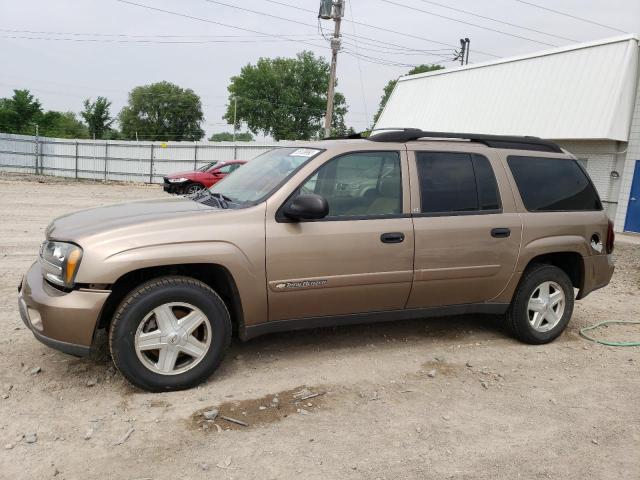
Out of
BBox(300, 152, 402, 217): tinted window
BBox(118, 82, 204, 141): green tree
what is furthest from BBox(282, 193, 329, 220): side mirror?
BBox(118, 82, 204, 141): green tree

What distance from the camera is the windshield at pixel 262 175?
410cm

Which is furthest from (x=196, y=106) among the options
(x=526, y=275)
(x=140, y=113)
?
(x=526, y=275)

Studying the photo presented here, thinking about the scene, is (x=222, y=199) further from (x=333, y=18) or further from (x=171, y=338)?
(x=333, y=18)

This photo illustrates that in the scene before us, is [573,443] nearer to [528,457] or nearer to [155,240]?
[528,457]

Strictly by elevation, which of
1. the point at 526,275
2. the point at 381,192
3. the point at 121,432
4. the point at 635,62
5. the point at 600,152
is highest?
the point at 635,62

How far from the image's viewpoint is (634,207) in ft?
52.6

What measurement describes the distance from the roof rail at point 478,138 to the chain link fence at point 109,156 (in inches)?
854

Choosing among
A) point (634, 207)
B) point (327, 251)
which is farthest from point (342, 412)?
point (634, 207)

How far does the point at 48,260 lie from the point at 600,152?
55.2 feet

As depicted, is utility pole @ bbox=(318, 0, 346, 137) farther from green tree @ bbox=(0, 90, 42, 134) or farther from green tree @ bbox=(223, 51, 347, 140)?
green tree @ bbox=(223, 51, 347, 140)

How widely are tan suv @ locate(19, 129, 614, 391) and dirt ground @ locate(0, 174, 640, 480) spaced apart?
36 cm

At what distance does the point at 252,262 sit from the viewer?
374cm

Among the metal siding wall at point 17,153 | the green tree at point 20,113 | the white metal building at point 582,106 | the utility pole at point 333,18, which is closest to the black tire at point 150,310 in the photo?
the white metal building at point 582,106

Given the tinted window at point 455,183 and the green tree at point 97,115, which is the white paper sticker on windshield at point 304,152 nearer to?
the tinted window at point 455,183
